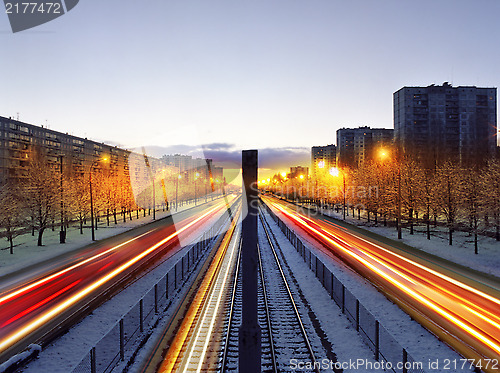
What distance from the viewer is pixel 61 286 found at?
17266 mm

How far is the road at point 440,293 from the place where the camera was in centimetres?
1079

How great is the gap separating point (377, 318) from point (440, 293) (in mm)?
4923

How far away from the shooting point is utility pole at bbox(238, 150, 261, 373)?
5.41 m

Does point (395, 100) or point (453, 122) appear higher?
point (395, 100)

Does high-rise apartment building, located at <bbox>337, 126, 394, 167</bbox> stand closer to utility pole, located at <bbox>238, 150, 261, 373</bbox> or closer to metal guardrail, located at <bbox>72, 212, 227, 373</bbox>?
metal guardrail, located at <bbox>72, 212, 227, 373</bbox>

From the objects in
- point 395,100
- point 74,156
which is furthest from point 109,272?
point 395,100

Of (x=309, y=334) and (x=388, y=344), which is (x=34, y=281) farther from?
(x=388, y=344)

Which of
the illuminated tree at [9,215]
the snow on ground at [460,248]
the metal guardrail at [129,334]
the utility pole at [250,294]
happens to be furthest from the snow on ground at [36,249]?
the snow on ground at [460,248]

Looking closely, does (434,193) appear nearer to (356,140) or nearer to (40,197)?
(40,197)

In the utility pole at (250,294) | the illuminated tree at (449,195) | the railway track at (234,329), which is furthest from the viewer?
the illuminated tree at (449,195)

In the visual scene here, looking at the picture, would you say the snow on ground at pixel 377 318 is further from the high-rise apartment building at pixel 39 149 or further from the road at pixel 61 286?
the high-rise apartment building at pixel 39 149

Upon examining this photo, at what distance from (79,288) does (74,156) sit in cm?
10267

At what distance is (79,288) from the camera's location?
16.9m

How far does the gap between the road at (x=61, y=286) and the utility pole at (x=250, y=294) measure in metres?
9.63
